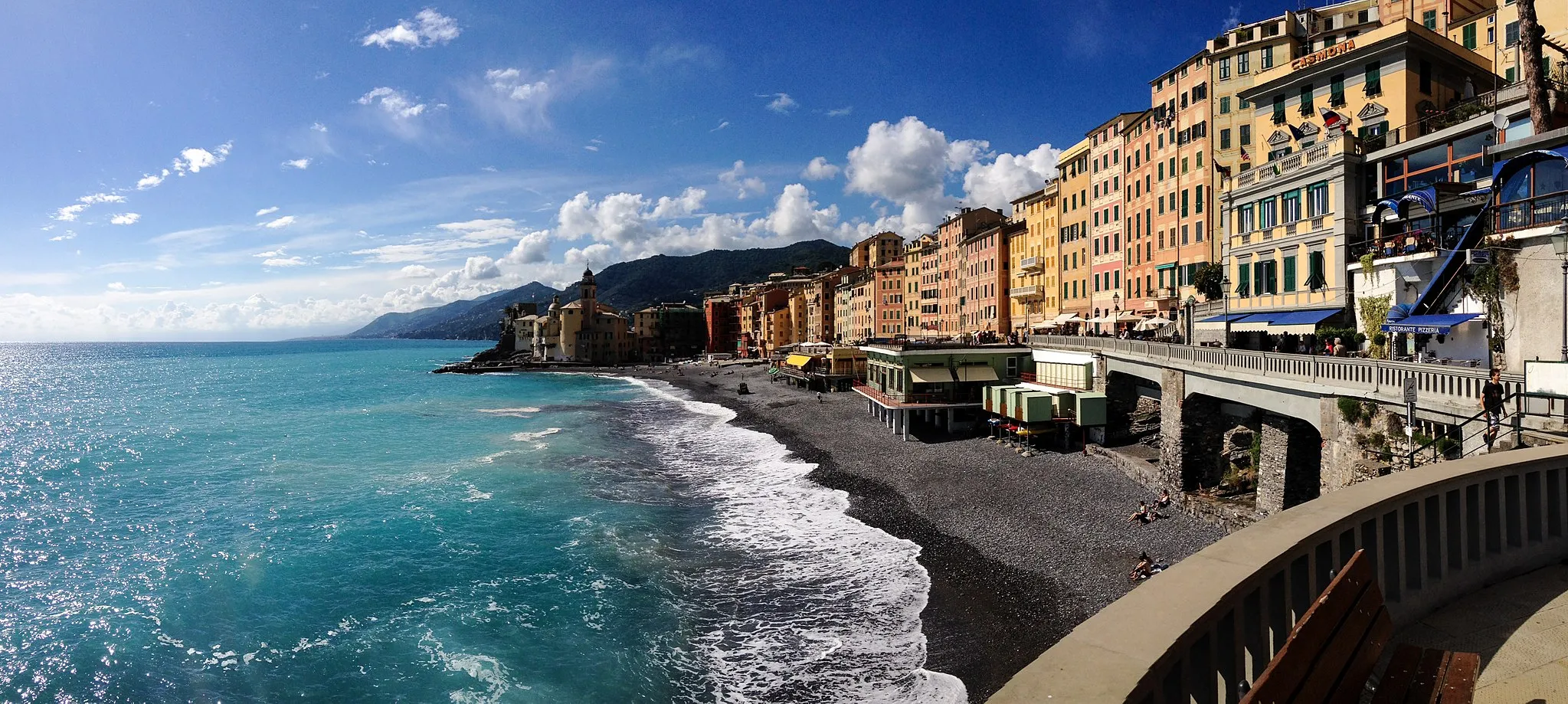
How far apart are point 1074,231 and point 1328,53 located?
92.8 feet

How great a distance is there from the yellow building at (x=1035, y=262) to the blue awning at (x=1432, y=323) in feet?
133

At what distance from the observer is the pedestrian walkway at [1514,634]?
486 centimetres

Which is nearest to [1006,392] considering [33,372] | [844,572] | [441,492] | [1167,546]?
[1167,546]

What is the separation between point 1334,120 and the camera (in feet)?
105

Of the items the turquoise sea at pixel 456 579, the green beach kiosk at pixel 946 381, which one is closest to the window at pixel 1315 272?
the green beach kiosk at pixel 946 381

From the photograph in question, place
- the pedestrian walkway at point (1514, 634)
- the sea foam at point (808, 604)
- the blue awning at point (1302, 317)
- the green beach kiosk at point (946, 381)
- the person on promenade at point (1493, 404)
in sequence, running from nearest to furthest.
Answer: the pedestrian walkway at point (1514, 634)
the person on promenade at point (1493, 404)
the sea foam at point (808, 604)
the blue awning at point (1302, 317)
the green beach kiosk at point (946, 381)

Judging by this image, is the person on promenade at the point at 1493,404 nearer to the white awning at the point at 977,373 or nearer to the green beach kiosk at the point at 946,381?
the green beach kiosk at the point at 946,381

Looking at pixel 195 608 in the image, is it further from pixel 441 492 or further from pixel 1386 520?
pixel 1386 520

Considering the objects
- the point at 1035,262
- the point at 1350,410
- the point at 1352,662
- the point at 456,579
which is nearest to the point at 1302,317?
the point at 1350,410

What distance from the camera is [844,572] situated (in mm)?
23875

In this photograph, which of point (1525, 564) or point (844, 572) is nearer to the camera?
point (1525, 564)

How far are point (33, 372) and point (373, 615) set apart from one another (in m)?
243

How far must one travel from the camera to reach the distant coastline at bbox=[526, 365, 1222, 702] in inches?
752

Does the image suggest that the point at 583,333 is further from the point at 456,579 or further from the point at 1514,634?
the point at 1514,634
